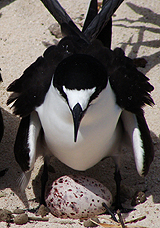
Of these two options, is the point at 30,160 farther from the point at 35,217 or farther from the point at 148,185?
the point at 148,185

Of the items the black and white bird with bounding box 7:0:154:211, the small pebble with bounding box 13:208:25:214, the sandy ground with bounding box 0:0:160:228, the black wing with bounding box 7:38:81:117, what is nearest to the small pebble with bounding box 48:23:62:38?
the sandy ground with bounding box 0:0:160:228

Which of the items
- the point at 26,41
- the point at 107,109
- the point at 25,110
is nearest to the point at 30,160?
the point at 25,110

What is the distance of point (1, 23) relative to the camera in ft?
13.6

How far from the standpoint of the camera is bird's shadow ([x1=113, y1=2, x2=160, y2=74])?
377cm

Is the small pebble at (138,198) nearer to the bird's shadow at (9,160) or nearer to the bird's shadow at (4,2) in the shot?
the bird's shadow at (9,160)

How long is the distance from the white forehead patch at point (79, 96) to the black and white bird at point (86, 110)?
3 centimetres

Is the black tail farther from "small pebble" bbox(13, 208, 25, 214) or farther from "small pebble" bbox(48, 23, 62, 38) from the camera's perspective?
"small pebble" bbox(13, 208, 25, 214)

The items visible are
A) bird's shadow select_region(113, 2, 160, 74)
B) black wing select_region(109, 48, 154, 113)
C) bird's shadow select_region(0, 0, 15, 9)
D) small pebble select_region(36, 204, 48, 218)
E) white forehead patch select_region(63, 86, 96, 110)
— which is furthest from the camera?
bird's shadow select_region(0, 0, 15, 9)

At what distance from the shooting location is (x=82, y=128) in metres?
2.27

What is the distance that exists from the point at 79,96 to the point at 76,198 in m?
0.69

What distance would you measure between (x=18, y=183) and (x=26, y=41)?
1.75 m

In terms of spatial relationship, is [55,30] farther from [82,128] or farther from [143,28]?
[82,128]

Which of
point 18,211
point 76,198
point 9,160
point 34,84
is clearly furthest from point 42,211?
point 34,84

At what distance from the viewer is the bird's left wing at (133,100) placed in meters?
2.41
